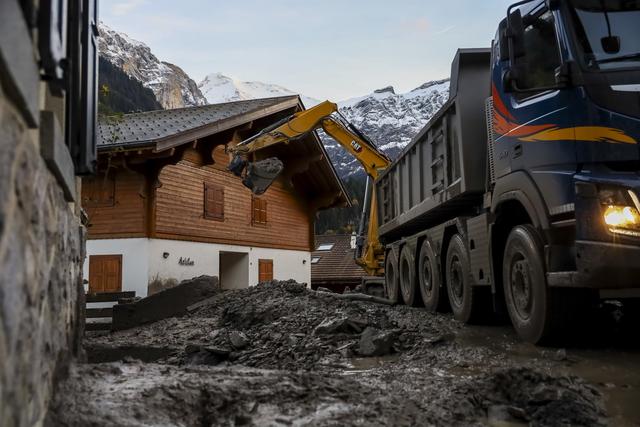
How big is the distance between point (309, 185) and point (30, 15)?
A: 2303 centimetres

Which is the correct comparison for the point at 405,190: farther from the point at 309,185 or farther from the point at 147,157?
the point at 309,185

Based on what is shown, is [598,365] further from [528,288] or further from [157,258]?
[157,258]

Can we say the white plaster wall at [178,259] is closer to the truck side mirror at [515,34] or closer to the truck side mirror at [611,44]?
the truck side mirror at [515,34]

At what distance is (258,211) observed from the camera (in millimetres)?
21906

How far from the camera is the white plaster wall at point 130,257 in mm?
16188

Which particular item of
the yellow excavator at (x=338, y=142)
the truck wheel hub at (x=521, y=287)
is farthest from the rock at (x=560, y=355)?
the yellow excavator at (x=338, y=142)

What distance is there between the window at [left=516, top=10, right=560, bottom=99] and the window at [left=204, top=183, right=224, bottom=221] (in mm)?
14264

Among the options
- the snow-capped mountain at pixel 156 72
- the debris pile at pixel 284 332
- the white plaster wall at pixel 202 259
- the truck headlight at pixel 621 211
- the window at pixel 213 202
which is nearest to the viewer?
→ the truck headlight at pixel 621 211

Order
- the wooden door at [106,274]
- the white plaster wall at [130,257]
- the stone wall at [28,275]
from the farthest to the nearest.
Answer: the wooden door at [106,274], the white plaster wall at [130,257], the stone wall at [28,275]

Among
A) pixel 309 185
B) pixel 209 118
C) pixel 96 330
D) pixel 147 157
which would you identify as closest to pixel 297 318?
pixel 96 330

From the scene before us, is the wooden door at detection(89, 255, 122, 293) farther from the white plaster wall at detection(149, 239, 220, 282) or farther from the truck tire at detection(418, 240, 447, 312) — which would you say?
the truck tire at detection(418, 240, 447, 312)

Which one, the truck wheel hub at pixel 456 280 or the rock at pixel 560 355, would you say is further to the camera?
the truck wheel hub at pixel 456 280

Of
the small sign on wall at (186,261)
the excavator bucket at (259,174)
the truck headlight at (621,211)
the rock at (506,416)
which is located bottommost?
the rock at (506,416)

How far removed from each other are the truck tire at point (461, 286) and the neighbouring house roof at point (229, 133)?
9483 mm
